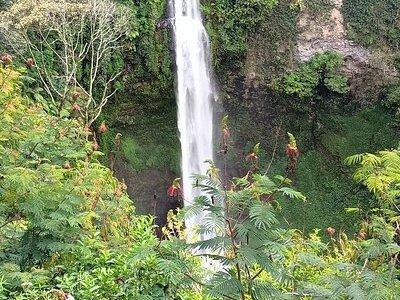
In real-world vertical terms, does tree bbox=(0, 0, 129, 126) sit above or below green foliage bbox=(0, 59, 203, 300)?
above

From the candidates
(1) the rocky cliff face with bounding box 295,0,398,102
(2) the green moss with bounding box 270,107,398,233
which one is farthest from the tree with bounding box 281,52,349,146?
(2) the green moss with bounding box 270,107,398,233

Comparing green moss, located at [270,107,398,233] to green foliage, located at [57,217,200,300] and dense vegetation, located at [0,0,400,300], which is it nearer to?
dense vegetation, located at [0,0,400,300]

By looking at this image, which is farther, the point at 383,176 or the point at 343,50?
the point at 343,50

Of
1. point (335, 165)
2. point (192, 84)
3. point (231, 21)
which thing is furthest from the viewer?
point (335, 165)

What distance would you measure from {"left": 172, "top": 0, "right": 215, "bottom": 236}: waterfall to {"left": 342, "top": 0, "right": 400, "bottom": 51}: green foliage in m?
5.16

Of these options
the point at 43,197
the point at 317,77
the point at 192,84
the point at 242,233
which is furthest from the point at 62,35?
the point at 242,233

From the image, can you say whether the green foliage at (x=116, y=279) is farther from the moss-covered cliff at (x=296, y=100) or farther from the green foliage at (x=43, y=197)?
the moss-covered cliff at (x=296, y=100)

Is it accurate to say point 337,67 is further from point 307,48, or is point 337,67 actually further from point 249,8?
point 249,8

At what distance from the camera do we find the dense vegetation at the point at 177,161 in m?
3.06

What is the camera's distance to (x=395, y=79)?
16.2 m

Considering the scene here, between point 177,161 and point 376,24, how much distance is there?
8.14m

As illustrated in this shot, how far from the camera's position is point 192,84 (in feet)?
50.6

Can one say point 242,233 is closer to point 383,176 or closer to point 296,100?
point 383,176

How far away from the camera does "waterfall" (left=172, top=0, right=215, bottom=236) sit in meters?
15.2
